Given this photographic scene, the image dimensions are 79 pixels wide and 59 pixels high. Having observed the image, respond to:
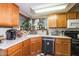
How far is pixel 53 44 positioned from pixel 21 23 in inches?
43.9

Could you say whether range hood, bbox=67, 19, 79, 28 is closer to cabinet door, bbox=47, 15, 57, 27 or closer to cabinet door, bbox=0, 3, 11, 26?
cabinet door, bbox=47, 15, 57, 27

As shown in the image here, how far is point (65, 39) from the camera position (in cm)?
390

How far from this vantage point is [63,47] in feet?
13.0

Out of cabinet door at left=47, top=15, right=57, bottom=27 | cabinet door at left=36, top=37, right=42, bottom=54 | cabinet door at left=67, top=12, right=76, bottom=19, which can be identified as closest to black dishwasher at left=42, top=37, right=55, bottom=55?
cabinet door at left=36, top=37, right=42, bottom=54

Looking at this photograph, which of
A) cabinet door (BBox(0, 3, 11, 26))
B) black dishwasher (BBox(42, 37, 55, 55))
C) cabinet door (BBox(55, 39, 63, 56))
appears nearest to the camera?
cabinet door (BBox(0, 3, 11, 26))

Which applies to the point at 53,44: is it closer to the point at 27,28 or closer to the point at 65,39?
the point at 65,39

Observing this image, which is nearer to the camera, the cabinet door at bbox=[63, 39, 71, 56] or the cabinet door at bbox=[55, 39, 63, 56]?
the cabinet door at bbox=[63, 39, 71, 56]

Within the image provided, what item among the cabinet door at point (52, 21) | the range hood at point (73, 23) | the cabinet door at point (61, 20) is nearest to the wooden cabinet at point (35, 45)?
the cabinet door at point (52, 21)

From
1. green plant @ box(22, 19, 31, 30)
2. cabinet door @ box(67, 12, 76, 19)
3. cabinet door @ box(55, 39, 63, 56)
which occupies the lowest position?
cabinet door @ box(55, 39, 63, 56)

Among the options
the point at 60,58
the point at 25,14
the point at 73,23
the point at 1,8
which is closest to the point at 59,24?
the point at 73,23

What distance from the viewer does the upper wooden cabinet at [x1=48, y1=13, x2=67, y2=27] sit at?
4.52m

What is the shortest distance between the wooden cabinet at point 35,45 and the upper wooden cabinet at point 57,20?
0.75 meters

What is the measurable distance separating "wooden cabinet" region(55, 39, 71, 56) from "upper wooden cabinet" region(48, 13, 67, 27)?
711 mm

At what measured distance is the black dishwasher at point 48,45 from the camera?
414cm
